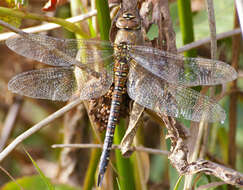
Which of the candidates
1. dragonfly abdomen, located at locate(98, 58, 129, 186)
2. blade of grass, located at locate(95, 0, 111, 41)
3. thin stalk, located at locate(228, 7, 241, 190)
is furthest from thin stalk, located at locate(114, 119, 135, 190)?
thin stalk, located at locate(228, 7, 241, 190)

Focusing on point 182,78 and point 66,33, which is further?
point 66,33

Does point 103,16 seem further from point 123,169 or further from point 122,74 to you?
point 123,169

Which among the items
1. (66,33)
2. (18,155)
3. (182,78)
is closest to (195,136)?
(182,78)

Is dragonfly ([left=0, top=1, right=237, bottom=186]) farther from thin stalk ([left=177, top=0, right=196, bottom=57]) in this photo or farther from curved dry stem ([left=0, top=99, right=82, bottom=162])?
thin stalk ([left=177, top=0, right=196, bottom=57])

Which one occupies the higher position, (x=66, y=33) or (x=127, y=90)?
(x=66, y=33)

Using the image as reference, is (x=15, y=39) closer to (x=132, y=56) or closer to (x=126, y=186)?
(x=132, y=56)

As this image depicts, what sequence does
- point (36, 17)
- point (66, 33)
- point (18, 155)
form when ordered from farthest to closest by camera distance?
1. point (18, 155)
2. point (66, 33)
3. point (36, 17)

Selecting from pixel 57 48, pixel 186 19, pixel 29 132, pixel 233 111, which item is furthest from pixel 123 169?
pixel 233 111

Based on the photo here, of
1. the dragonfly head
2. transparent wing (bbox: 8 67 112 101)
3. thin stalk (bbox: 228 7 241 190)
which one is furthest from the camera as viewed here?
thin stalk (bbox: 228 7 241 190)

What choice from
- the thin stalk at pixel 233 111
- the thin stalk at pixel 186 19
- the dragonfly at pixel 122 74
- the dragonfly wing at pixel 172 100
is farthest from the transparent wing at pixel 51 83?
the thin stalk at pixel 233 111

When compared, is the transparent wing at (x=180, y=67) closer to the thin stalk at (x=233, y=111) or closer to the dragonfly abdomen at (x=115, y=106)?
the dragonfly abdomen at (x=115, y=106)
